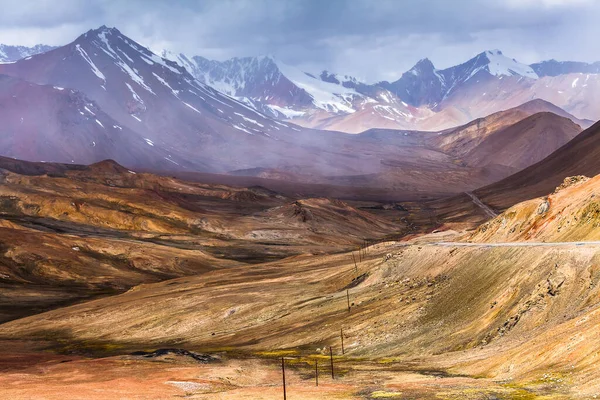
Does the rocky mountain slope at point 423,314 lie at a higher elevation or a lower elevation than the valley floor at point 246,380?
higher

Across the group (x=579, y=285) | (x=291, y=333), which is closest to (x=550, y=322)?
(x=579, y=285)

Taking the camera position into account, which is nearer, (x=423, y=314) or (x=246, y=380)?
(x=246, y=380)

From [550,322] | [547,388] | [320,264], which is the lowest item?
[547,388]

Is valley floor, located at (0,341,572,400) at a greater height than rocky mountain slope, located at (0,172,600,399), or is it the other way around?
rocky mountain slope, located at (0,172,600,399)

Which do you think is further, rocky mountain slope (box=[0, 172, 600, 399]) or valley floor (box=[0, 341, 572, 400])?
rocky mountain slope (box=[0, 172, 600, 399])

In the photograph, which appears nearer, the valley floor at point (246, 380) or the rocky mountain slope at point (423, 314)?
the valley floor at point (246, 380)

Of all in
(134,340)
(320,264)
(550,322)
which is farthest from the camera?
(320,264)

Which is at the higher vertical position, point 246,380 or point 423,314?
point 423,314

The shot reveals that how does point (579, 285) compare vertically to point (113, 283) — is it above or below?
below

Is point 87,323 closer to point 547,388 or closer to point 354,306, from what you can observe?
point 354,306

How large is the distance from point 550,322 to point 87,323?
3150 inches

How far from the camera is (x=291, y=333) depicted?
9225 centimetres

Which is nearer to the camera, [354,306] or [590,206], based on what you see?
[590,206]

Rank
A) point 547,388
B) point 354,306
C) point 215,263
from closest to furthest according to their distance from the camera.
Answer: point 547,388, point 354,306, point 215,263
